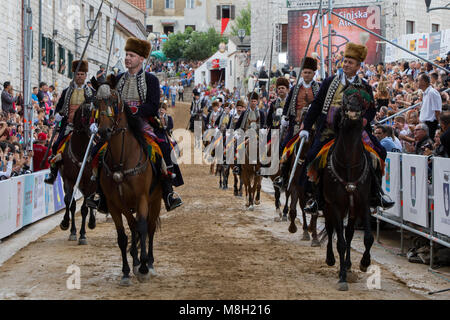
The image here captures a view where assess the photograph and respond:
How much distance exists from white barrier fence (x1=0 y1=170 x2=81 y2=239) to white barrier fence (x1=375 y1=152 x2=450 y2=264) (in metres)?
6.44

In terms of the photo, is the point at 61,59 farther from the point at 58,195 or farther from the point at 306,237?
the point at 306,237

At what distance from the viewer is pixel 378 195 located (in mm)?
8969

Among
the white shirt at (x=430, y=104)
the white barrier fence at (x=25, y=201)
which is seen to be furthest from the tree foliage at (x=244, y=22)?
the white shirt at (x=430, y=104)

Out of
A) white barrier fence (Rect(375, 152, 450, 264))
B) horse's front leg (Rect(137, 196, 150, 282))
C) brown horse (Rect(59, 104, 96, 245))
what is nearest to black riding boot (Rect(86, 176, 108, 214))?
horse's front leg (Rect(137, 196, 150, 282))

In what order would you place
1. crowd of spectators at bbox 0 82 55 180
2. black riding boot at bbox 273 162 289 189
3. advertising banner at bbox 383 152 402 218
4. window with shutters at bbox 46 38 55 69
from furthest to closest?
window with shutters at bbox 46 38 55 69, crowd of spectators at bbox 0 82 55 180, black riding boot at bbox 273 162 289 189, advertising banner at bbox 383 152 402 218

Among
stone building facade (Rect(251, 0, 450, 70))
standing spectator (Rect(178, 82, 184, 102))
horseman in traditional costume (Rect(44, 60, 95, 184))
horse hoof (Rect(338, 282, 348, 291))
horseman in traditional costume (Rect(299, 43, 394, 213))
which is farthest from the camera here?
standing spectator (Rect(178, 82, 184, 102))

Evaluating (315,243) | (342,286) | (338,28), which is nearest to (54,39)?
(315,243)

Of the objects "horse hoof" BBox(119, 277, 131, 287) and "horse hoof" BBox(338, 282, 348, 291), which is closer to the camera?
"horse hoof" BBox(338, 282, 348, 291)

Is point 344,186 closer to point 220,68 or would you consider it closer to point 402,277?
point 402,277

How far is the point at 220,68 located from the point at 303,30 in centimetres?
2202

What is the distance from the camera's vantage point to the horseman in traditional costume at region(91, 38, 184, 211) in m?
9.19

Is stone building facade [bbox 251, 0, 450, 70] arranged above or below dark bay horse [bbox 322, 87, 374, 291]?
above

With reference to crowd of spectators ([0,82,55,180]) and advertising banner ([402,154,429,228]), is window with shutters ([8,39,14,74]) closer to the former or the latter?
crowd of spectators ([0,82,55,180])

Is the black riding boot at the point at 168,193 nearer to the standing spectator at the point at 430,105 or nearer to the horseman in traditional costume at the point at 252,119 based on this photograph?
the standing spectator at the point at 430,105
